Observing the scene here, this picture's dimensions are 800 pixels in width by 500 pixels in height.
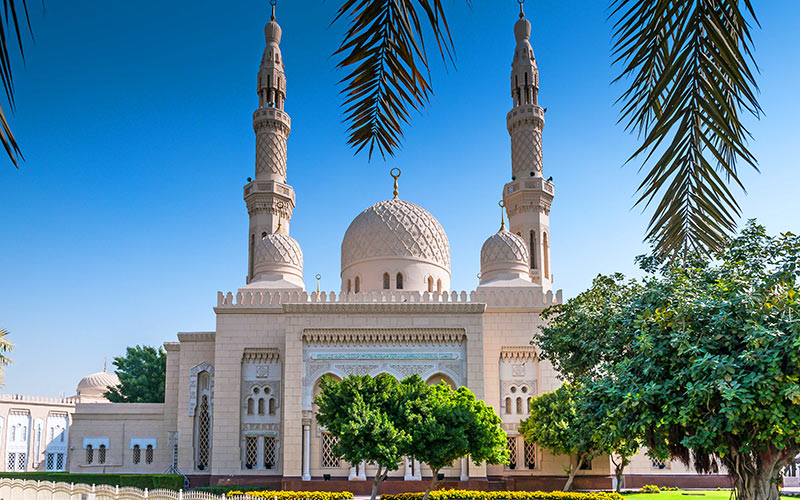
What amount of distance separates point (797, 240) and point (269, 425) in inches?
613

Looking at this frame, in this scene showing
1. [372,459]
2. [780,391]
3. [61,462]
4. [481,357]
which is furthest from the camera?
[61,462]

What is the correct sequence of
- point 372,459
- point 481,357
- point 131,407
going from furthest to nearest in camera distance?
1. point 131,407
2. point 481,357
3. point 372,459

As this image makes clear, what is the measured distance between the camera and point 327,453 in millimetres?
20984

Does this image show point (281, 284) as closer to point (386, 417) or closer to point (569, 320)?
point (386, 417)

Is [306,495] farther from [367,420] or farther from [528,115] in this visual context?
[528,115]

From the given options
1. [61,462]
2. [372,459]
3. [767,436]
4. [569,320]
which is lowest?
[61,462]

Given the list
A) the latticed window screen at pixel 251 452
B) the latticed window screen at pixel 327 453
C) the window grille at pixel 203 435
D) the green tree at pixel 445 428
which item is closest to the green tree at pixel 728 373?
the green tree at pixel 445 428

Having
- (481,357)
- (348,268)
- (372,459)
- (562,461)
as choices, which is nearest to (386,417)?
(372,459)

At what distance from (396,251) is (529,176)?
17.8 ft

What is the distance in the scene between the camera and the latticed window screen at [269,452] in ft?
70.5

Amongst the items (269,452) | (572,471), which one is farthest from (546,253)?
(269,452)

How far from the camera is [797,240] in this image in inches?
432

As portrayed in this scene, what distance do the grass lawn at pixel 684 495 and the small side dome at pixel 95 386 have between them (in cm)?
2898

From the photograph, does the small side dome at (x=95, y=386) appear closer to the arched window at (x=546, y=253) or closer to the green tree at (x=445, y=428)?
the arched window at (x=546, y=253)
